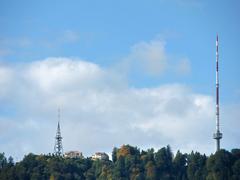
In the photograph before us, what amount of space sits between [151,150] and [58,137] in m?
26.2

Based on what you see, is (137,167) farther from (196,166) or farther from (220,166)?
(220,166)

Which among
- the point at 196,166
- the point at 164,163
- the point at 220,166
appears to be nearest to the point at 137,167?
the point at 164,163

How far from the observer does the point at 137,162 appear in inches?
6850

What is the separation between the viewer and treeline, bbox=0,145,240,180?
545 feet

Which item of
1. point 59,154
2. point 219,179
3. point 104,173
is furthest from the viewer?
point 59,154

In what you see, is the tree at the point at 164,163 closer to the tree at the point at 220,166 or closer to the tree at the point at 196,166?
the tree at the point at 196,166

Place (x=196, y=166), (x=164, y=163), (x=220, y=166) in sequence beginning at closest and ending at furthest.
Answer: (x=220, y=166) < (x=196, y=166) < (x=164, y=163)

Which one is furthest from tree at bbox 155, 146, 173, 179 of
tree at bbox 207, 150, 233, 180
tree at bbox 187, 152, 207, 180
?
tree at bbox 207, 150, 233, 180

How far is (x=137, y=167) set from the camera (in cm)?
17200

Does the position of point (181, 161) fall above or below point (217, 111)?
below

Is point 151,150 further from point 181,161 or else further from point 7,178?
point 7,178

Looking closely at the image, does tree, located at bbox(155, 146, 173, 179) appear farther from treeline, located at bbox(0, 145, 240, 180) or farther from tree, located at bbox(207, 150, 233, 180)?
tree, located at bbox(207, 150, 233, 180)

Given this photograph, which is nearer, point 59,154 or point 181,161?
point 181,161

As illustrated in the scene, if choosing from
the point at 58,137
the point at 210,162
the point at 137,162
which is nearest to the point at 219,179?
the point at 210,162
